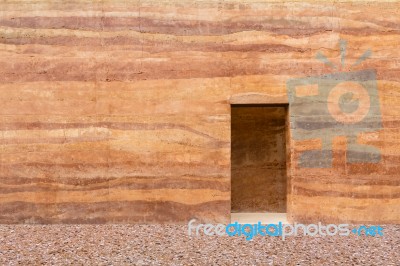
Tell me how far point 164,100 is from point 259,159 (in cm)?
316

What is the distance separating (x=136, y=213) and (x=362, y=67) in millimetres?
4403

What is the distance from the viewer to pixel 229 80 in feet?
20.9

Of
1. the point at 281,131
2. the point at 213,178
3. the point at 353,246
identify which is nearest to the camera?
the point at 353,246

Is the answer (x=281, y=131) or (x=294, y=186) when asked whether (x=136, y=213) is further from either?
(x=281, y=131)

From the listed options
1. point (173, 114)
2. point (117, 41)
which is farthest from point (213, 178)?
point (117, 41)
